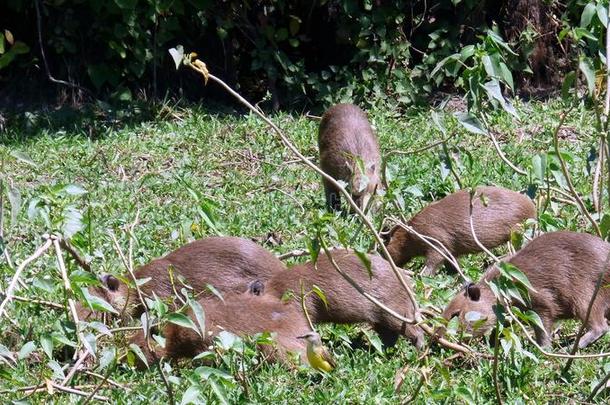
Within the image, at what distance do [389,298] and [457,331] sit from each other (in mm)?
351

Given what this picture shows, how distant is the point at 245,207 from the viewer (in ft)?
23.0

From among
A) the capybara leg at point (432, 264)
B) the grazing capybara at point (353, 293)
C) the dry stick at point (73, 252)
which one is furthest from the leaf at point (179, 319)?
the capybara leg at point (432, 264)

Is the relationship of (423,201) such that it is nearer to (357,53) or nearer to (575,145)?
(575,145)

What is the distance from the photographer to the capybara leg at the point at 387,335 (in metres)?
5.00

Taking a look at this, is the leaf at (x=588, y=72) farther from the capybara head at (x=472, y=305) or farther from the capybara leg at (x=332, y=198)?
the capybara leg at (x=332, y=198)

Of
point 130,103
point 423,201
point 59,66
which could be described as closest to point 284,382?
point 423,201

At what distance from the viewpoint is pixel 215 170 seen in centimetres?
786

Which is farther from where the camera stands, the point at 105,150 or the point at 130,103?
the point at 130,103

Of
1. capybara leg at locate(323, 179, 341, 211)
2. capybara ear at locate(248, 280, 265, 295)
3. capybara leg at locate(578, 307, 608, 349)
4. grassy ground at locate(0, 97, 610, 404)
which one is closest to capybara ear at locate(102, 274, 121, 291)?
grassy ground at locate(0, 97, 610, 404)

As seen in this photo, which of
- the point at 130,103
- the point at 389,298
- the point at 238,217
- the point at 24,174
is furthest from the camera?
the point at 130,103

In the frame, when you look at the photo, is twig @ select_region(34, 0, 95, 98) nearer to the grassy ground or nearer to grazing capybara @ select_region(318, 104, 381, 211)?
the grassy ground

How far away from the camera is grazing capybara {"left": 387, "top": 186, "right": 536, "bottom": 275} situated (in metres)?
6.34

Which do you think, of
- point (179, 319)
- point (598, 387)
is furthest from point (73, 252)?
point (598, 387)

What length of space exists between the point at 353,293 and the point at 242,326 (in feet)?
1.82
